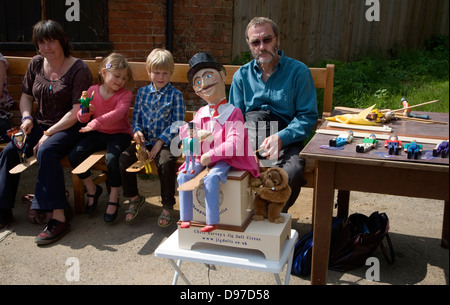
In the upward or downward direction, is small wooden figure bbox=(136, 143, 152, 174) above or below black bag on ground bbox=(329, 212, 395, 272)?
above

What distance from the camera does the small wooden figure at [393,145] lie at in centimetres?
252

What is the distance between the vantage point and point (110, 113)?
3.97 metres

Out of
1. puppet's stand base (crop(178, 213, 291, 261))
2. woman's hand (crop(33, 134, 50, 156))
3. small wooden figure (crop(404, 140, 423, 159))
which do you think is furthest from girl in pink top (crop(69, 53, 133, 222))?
small wooden figure (crop(404, 140, 423, 159))

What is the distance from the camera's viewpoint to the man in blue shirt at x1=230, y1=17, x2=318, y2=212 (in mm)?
3494

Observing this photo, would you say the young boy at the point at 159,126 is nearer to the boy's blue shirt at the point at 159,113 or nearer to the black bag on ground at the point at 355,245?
the boy's blue shirt at the point at 159,113

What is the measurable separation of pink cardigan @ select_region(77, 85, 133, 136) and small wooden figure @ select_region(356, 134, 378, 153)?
2078mm

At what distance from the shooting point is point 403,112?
353 cm

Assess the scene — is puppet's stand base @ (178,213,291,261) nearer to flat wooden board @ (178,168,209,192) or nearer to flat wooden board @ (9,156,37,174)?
flat wooden board @ (178,168,209,192)

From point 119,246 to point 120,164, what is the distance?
0.64 m

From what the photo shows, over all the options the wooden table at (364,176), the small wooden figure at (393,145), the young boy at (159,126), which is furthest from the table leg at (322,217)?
the young boy at (159,126)

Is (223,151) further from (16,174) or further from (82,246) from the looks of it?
(16,174)

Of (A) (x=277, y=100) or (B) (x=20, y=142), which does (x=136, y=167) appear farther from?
(A) (x=277, y=100)

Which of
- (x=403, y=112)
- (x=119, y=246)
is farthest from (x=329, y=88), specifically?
(x=119, y=246)

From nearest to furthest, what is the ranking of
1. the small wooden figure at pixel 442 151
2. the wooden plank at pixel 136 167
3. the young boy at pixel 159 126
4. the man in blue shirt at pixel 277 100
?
the small wooden figure at pixel 442 151 < the man in blue shirt at pixel 277 100 < the wooden plank at pixel 136 167 < the young boy at pixel 159 126
